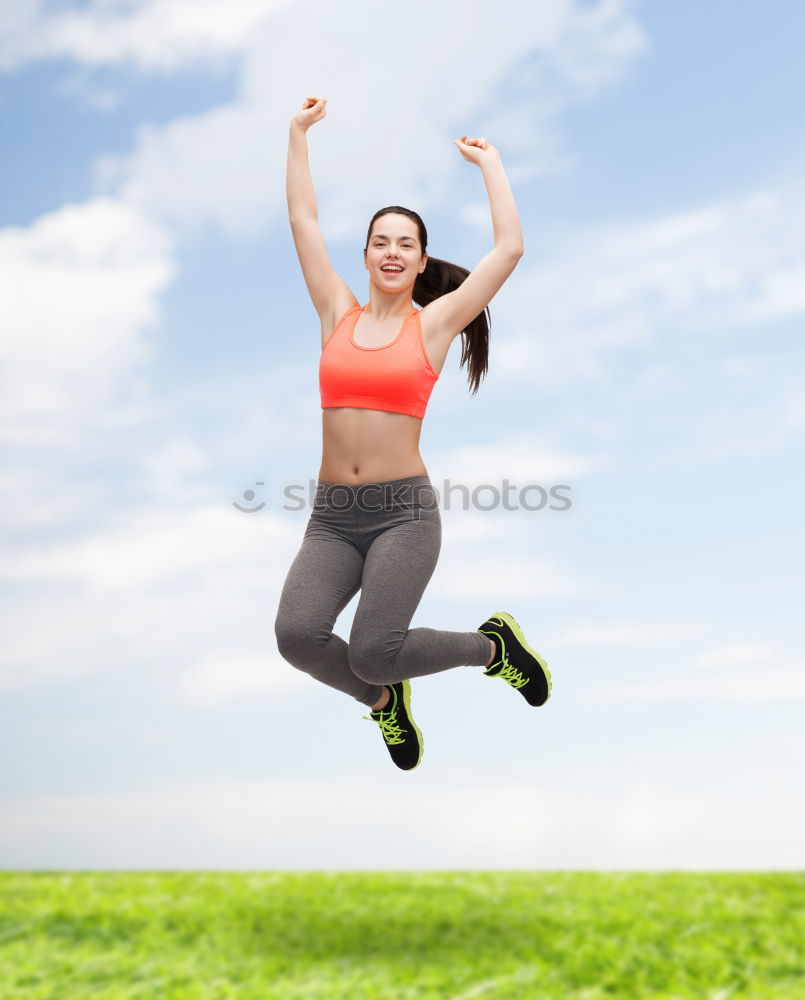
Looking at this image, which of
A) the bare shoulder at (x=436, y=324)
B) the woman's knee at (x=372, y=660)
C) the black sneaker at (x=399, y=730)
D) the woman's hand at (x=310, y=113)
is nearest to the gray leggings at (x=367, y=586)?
the woman's knee at (x=372, y=660)

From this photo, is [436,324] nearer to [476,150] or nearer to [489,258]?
[489,258]

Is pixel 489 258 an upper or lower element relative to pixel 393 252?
lower

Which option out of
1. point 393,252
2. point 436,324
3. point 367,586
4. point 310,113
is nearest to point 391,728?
point 367,586

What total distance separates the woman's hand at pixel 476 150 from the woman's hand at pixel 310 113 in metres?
0.64

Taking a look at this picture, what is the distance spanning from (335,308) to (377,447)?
2.41 ft

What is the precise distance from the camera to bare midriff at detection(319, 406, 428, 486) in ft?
13.7

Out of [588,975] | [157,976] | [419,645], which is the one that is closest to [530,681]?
[419,645]

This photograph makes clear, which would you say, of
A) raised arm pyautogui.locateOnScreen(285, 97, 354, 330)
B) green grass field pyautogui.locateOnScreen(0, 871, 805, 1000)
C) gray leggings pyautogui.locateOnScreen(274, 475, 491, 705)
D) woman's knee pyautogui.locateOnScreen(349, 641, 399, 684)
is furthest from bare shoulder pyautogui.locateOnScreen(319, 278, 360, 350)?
green grass field pyautogui.locateOnScreen(0, 871, 805, 1000)

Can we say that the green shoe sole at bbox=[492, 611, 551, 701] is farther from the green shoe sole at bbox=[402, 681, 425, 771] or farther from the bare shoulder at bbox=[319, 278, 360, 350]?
the bare shoulder at bbox=[319, 278, 360, 350]

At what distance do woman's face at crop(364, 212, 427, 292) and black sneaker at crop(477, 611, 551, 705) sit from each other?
65.0 inches

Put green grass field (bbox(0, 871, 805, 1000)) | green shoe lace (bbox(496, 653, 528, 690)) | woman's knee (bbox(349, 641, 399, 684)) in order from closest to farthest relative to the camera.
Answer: woman's knee (bbox(349, 641, 399, 684)) → green shoe lace (bbox(496, 653, 528, 690)) → green grass field (bbox(0, 871, 805, 1000))

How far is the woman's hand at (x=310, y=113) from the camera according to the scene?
14.5 ft

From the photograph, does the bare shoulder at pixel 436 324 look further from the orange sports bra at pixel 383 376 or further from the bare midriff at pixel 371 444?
the bare midriff at pixel 371 444

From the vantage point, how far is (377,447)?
4168 mm
